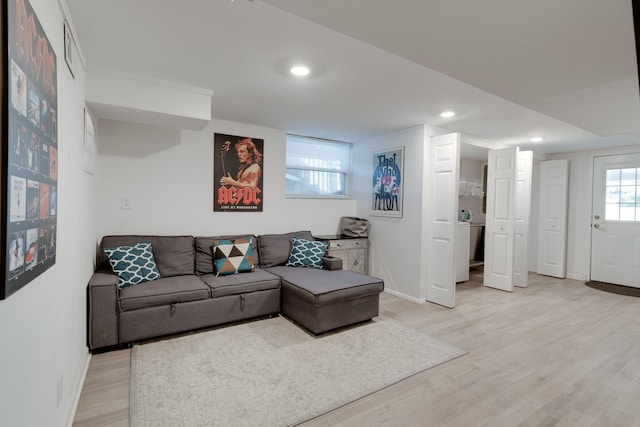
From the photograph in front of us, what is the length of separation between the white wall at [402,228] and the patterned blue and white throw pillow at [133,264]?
9.56ft

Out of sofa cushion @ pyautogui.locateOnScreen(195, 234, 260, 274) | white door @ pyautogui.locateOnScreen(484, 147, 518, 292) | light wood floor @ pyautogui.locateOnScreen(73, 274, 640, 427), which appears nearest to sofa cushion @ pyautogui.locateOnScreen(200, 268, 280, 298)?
sofa cushion @ pyautogui.locateOnScreen(195, 234, 260, 274)

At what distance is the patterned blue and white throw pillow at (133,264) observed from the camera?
2.92 meters

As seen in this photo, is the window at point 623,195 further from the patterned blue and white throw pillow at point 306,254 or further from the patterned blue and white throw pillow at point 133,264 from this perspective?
the patterned blue and white throw pillow at point 133,264

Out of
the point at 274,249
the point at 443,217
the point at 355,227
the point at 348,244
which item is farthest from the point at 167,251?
the point at 443,217

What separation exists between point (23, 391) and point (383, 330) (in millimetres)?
2725

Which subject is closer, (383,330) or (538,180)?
(383,330)

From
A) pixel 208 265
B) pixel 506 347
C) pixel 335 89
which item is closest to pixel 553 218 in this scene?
pixel 506 347

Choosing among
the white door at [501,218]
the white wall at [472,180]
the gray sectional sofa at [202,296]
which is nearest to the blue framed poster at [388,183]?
the gray sectional sofa at [202,296]

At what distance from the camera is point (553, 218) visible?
5746 mm

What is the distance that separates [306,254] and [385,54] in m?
2.52

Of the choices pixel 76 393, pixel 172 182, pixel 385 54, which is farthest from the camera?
pixel 172 182

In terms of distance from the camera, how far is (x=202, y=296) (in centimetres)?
304

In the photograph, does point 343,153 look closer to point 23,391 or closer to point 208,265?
point 208,265

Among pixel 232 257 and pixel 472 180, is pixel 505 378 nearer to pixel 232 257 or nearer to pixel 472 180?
pixel 232 257
